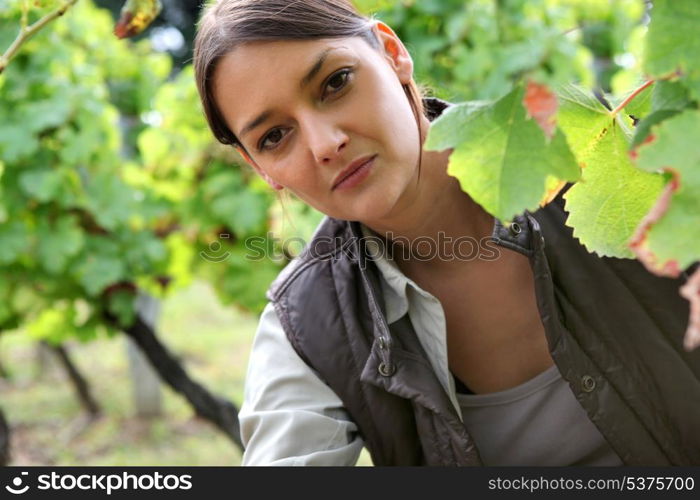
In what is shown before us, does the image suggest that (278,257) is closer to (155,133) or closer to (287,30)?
(155,133)

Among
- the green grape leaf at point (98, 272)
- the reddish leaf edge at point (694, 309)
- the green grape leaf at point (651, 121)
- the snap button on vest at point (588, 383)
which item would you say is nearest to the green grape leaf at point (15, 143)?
the green grape leaf at point (98, 272)

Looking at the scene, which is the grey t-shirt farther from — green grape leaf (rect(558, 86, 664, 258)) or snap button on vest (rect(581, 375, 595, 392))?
green grape leaf (rect(558, 86, 664, 258))

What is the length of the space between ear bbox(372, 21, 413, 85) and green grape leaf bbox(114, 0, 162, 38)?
13.9 inches

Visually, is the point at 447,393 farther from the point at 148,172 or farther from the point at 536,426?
the point at 148,172

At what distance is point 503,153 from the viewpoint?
0.55m

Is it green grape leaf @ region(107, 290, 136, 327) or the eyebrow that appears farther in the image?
green grape leaf @ region(107, 290, 136, 327)

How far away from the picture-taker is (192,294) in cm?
744

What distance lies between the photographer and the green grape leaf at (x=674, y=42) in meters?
0.50

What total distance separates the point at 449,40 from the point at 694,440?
207 centimetres

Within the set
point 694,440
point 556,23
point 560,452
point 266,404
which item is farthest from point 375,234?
point 556,23

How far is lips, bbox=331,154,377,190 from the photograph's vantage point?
41.2 inches

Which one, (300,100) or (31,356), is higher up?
(300,100)
